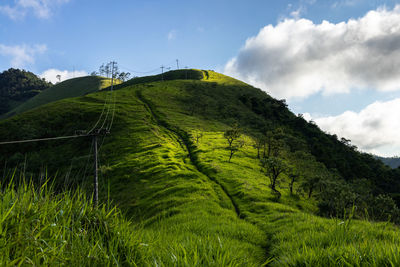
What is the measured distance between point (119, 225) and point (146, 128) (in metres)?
73.5

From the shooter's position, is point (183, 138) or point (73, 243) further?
point (183, 138)

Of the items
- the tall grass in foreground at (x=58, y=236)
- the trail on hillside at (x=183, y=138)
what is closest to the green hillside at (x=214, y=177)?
the tall grass in foreground at (x=58, y=236)

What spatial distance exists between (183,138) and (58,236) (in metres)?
69.6

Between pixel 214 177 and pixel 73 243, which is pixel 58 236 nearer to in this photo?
pixel 73 243

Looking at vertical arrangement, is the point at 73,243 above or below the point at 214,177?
above

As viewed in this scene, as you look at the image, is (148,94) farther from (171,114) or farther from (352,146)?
(352,146)

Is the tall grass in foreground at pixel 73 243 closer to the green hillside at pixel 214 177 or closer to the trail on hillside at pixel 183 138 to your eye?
the green hillside at pixel 214 177

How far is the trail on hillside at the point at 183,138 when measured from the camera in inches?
1322

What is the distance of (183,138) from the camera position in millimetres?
72812

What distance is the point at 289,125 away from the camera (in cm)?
12231

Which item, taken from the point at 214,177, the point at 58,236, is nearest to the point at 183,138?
the point at 214,177

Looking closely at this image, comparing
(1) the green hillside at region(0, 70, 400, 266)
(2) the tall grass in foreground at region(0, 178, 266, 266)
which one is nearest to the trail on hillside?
(1) the green hillside at region(0, 70, 400, 266)

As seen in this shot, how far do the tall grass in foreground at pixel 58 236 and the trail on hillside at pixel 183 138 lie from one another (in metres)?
20.9

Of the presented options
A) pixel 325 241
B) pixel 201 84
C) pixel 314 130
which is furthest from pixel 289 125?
pixel 325 241
